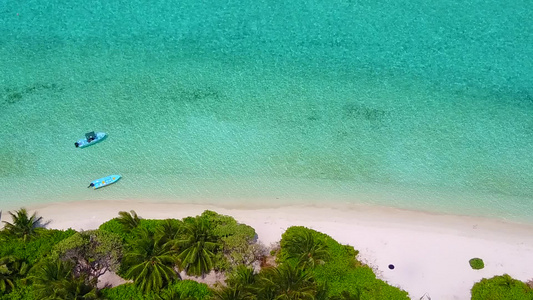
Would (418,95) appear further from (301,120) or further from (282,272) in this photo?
(282,272)

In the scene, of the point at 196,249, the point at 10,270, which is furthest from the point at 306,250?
the point at 10,270

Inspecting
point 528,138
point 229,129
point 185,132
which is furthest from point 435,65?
point 185,132

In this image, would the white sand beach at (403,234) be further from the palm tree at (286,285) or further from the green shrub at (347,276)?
the palm tree at (286,285)

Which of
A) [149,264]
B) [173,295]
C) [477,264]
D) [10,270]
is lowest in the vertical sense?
[173,295]

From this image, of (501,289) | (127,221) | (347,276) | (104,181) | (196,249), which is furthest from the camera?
(104,181)

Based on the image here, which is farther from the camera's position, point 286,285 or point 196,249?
point 196,249

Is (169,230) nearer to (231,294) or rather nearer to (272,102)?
(231,294)
